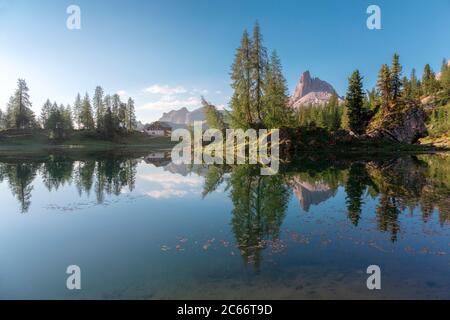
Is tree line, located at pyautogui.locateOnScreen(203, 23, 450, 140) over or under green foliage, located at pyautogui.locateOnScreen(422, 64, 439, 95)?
under

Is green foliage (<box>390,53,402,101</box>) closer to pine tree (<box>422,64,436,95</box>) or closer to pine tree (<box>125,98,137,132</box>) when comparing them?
pine tree (<box>422,64,436,95</box>)

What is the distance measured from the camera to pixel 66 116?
422ft

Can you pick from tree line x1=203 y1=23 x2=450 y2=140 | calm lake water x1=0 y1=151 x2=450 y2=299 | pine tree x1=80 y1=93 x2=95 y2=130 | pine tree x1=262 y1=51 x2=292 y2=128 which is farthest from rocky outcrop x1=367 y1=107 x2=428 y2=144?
pine tree x1=80 y1=93 x2=95 y2=130

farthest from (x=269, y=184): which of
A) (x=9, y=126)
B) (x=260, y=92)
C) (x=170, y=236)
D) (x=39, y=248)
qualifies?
(x=9, y=126)

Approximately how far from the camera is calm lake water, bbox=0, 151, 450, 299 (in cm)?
931

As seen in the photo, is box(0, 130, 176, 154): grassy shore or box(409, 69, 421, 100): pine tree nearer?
box(0, 130, 176, 154): grassy shore

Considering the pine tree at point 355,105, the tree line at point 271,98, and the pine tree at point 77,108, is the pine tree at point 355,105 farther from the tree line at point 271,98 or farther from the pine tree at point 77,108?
the pine tree at point 77,108

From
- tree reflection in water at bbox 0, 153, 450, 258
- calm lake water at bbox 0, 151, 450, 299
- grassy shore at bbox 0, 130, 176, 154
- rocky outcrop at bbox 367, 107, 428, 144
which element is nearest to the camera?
calm lake water at bbox 0, 151, 450, 299

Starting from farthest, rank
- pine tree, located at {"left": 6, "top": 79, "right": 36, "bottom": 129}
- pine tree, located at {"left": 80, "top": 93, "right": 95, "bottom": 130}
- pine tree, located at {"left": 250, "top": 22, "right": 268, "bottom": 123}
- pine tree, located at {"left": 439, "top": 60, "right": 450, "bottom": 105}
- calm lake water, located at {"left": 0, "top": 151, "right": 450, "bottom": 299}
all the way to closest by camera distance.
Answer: pine tree, located at {"left": 439, "top": 60, "right": 450, "bottom": 105}
pine tree, located at {"left": 80, "top": 93, "right": 95, "bottom": 130}
pine tree, located at {"left": 6, "top": 79, "right": 36, "bottom": 129}
pine tree, located at {"left": 250, "top": 22, "right": 268, "bottom": 123}
calm lake water, located at {"left": 0, "top": 151, "right": 450, "bottom": 299}

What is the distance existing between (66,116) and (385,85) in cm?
12532

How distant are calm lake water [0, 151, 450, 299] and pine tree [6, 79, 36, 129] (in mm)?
106486

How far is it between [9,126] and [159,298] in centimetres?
13754

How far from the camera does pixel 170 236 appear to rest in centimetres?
1437
